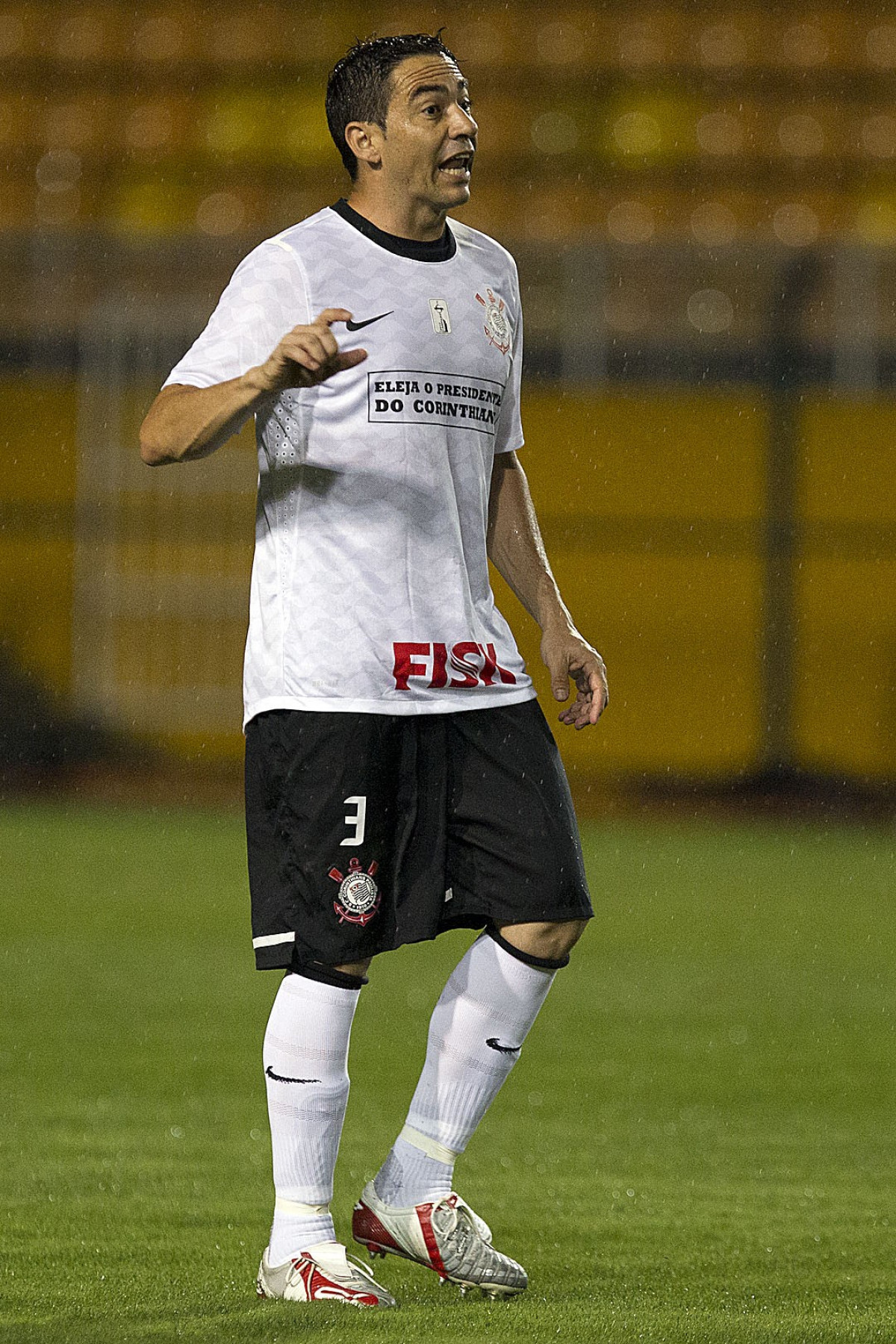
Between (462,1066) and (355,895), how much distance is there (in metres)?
0.37

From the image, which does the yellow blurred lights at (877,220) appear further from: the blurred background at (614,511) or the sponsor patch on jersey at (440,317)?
the sponsor patch on jersey at (440,317)

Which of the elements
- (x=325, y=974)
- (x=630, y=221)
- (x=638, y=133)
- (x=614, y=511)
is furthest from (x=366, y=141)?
(x=638, y=133)

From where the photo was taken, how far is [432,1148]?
10.1ft

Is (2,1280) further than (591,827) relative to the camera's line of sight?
No

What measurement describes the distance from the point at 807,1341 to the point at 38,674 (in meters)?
11.3

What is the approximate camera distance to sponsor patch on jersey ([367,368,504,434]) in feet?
9.67

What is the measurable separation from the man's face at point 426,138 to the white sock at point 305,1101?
3.88 ft

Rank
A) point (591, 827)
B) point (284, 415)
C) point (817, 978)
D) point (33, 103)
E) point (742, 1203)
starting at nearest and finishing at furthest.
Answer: point (284, 415), point (742, 1203), point (817, 978), point (591, 827), point (33, 103)

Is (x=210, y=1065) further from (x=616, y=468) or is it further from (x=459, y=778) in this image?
(x=616, y=468)

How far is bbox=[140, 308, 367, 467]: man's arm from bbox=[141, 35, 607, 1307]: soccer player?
18mm

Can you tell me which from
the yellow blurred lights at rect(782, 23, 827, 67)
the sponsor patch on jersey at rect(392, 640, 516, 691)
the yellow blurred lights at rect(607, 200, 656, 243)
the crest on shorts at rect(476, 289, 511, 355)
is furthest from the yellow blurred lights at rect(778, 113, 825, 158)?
the sponsor patch on jersey at rect(392, 640, 516, 691)

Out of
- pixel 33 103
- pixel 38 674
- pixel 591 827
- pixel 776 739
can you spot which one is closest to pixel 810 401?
pixel 776 739

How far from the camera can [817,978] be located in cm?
662

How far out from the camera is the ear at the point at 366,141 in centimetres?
302
